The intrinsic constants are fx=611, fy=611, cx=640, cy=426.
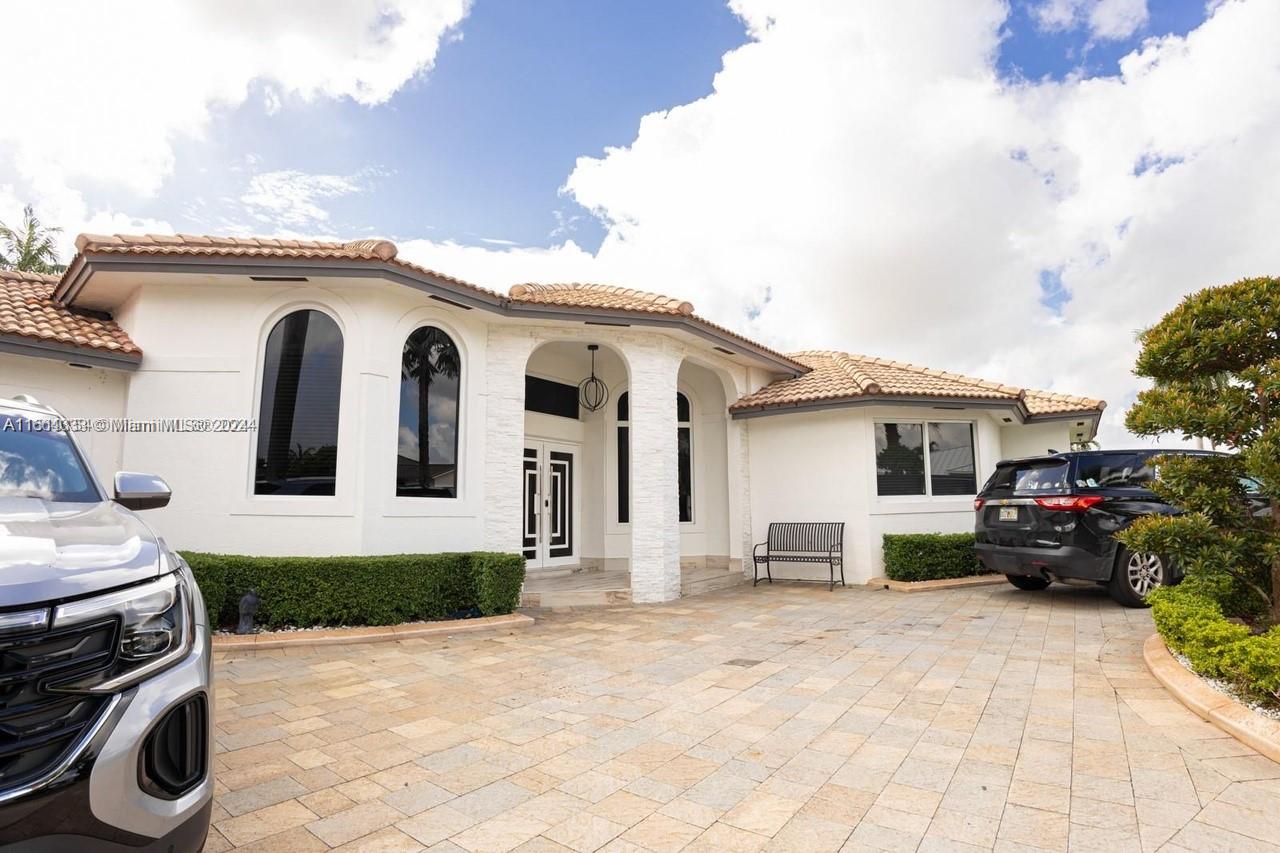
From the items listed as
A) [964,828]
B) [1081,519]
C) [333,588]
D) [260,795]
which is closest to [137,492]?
[260,795]

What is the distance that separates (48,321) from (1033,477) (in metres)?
12.8

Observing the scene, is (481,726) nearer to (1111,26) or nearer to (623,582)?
(623,582)

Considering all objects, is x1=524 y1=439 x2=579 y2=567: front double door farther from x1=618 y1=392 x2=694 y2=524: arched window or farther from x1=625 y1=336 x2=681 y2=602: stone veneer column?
x1=625 y1=336 x2=681 y2=602: stone veneer column

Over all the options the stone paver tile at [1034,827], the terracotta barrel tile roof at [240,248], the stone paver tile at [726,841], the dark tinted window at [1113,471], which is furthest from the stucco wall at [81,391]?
the dark tinted window at [1113,471]

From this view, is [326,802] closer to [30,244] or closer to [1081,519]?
[1081,519]

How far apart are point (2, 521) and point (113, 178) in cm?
1012

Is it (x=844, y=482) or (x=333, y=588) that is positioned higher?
(x=844, y=482)

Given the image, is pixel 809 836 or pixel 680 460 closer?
pixel 809 836

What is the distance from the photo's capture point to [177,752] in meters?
1.72

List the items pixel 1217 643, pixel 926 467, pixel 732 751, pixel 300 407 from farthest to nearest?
pixel 926 467 → pixel 300 407 → pixel 1217 643 → pixel 732 751

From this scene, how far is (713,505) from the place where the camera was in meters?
12.6

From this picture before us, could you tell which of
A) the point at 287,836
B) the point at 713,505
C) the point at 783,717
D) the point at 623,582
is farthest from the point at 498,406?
the point at 287,836

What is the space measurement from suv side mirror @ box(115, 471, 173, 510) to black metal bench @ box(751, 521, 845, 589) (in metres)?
9.61

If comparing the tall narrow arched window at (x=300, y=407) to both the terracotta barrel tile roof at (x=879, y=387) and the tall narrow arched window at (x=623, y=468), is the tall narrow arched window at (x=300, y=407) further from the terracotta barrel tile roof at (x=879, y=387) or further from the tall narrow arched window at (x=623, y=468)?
the terracotta barrel tile roof at (x=879, y=387)
